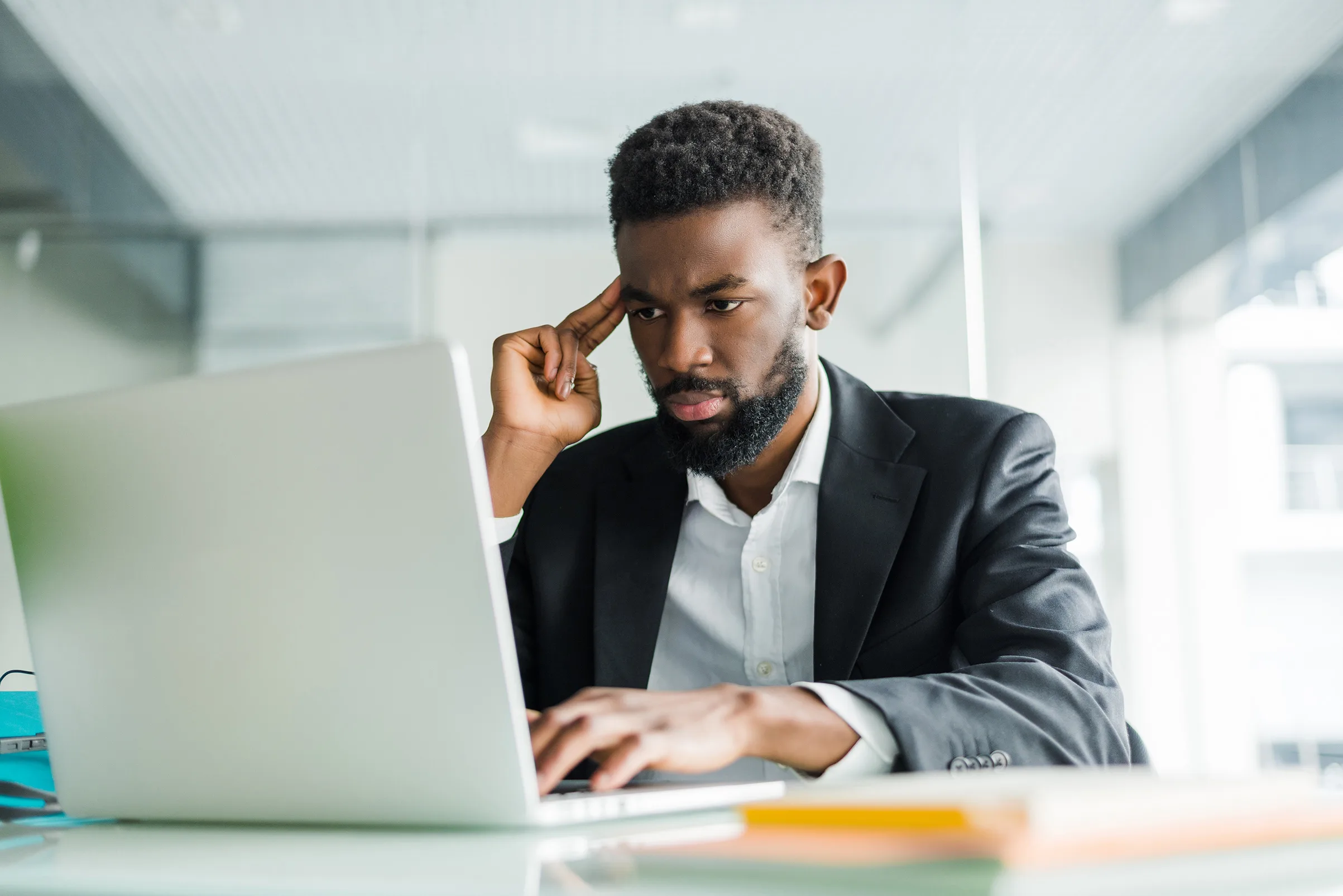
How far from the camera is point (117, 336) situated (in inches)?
134

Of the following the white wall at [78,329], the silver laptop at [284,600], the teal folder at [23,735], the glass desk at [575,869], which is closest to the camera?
the glass desk at [575,869]

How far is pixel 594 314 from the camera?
5.04ft

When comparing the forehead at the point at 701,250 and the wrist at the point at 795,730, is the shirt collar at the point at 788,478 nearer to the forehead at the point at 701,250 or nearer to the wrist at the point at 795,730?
the forehead at the point at 701,250

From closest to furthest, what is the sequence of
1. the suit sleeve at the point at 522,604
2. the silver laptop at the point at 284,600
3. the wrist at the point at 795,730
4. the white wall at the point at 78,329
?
the silver laptop at the point at 284,600 < the wrist at the point at 795,730 < the suit sleeve at the point at 522,604 < the white wall at the point at 78,329

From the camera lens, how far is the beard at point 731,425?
139 centimetres

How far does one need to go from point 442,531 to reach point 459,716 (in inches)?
3.7

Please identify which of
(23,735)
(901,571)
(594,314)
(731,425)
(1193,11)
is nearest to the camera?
(23,735)

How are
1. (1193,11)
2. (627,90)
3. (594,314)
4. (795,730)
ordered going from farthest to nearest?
(627,90), (1193,11), (594,314), (795,730)

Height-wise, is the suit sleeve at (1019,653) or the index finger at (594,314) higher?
the index finger at (594,314)

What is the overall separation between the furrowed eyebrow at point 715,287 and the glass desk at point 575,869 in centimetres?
84

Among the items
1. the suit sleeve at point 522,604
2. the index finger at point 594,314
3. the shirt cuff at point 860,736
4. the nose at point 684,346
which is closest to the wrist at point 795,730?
the shirt cuff at point 860,736

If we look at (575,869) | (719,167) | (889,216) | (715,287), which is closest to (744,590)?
(715,287)

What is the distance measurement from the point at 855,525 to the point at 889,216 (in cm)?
230

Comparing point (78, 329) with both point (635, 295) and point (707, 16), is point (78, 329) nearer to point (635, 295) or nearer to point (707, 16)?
point (707, 16)
